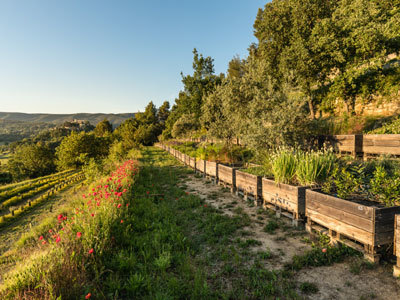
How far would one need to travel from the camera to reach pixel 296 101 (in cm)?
843

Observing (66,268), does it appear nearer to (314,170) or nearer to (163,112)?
(314,170)

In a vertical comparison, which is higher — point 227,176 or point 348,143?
point 348,143

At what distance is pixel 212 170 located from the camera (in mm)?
9875

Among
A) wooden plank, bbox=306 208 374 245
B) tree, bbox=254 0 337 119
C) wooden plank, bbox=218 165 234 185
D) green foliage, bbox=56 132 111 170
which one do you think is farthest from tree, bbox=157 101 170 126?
wooden plank, bbox=306 208 374 245

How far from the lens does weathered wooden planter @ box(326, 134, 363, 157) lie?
7.62 meters

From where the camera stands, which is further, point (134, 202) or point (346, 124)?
point (346, 124)

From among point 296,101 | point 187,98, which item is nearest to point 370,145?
point 296,101

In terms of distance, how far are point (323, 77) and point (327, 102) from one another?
8.53 feet

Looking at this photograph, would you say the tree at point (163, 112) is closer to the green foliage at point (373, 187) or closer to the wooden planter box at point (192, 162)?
the wooden planter box at point (192, 162)

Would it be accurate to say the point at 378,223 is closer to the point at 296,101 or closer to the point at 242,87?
the point at 296,101

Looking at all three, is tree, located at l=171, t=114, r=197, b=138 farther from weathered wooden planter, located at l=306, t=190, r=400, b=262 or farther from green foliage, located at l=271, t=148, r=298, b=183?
weathered wooden planter, located at l=306, t=190, r=400, b=262

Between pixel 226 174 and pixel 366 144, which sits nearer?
pixel 366 144

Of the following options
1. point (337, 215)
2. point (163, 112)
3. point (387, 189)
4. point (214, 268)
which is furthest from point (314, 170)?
point (163, 112)

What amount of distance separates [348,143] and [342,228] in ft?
19.6
